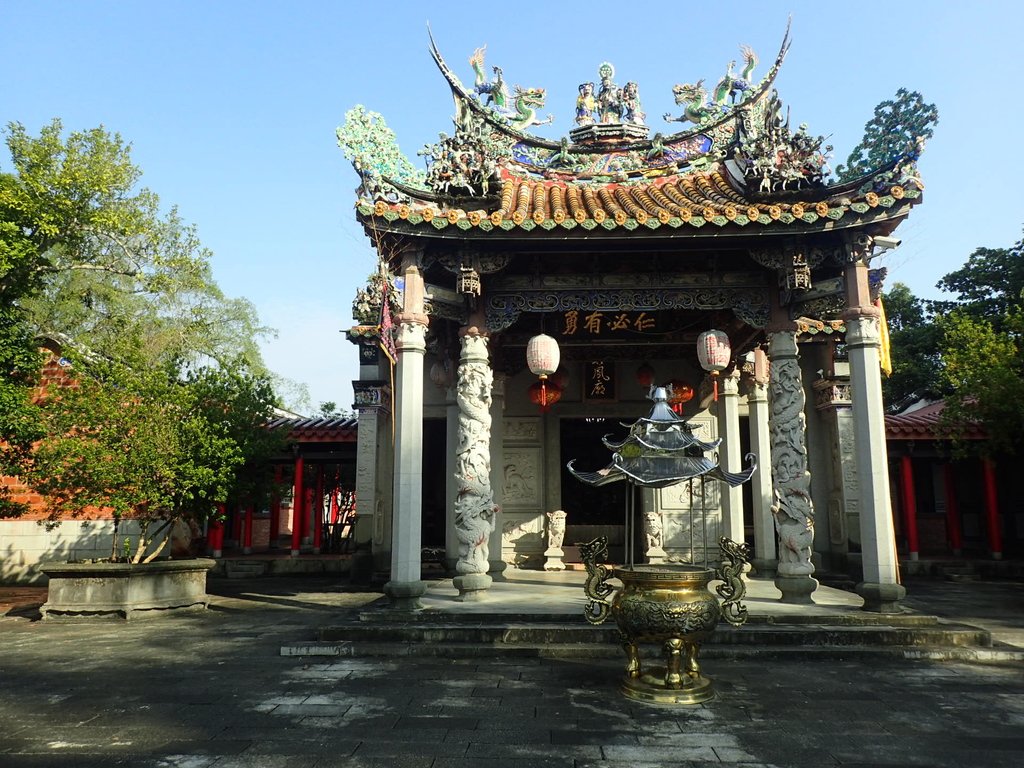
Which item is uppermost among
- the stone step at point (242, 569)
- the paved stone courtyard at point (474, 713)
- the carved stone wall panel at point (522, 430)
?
the carved stone wall panel at point (522, 430)

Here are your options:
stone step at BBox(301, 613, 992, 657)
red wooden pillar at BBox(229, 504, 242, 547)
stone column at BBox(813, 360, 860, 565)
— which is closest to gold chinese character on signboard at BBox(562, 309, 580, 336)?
stone step at BBox(301, 613, 992, 657)

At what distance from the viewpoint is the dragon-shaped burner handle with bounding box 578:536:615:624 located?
222 inches

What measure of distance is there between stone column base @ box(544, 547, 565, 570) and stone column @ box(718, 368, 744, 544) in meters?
3.08

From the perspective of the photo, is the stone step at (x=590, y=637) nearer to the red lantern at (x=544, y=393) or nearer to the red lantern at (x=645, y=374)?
the red lantern at (x=544, y=393)

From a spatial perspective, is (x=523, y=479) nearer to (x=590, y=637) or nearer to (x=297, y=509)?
(x=590, y=637)

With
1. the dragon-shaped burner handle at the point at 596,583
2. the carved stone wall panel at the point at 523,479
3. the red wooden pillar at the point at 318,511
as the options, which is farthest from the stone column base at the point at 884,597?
the red wooden pillar at the point at 318,511

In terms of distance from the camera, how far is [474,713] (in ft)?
16.4

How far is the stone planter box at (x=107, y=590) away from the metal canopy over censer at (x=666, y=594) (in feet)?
26.3

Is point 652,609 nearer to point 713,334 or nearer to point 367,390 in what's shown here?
point 713,334


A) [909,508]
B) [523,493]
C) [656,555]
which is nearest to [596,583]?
[656,555]

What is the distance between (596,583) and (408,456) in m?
3.14

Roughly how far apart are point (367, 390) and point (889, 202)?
1033cm

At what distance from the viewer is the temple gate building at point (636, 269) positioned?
797cm

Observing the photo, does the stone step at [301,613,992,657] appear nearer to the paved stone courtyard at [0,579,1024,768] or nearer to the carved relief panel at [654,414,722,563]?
the paved stone courtyard at [0,579,1024,768]
